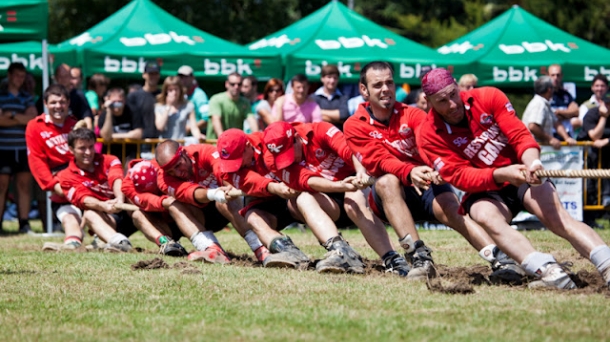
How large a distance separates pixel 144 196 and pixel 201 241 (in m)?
0.91

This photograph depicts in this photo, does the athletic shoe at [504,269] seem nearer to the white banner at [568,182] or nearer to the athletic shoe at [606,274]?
the athletic shoe at [606,274]

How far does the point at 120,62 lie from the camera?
14.9 m

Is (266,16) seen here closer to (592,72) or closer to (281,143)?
(592,72)

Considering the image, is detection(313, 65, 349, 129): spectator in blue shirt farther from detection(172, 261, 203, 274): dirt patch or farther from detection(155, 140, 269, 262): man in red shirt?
detection(172, 261, 203, 274): dirt patch

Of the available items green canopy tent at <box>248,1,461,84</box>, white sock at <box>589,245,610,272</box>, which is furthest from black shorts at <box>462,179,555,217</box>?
green canopy tent at <box>248,1,461,84</box>

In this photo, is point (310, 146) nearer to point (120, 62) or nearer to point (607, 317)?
point (607, 317)

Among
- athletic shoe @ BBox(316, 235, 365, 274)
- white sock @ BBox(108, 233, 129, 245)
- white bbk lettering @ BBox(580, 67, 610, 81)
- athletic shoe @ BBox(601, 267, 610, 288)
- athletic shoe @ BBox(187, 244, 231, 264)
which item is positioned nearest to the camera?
athletic shoe @ BBox(601, 267, 610, 288)

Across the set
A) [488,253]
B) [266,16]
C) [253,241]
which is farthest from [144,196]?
[266,16]

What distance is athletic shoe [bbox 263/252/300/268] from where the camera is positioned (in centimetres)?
820

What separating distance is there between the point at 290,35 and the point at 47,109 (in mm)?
6065

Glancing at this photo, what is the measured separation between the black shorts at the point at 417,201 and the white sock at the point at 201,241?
1.97 m

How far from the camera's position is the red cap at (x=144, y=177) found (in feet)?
32.4

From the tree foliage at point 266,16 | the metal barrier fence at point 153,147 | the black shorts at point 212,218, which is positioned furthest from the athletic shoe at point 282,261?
the tree foliage at point 266,16

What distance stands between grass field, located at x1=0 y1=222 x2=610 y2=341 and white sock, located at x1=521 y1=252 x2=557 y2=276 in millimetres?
152
